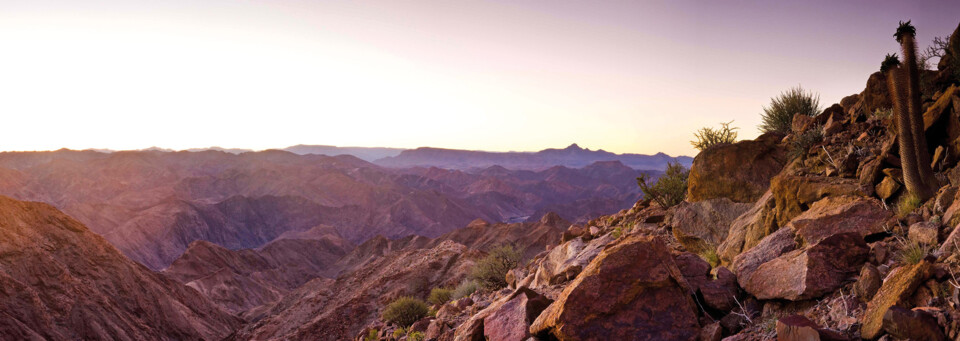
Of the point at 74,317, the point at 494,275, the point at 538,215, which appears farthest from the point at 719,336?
the point at 538,215

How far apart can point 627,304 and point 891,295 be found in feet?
6.57

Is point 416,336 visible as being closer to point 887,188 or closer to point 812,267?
point 812,267

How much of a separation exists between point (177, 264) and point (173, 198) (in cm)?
5307

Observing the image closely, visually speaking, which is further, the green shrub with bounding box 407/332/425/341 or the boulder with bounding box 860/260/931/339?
the green shrub with bounding box 407/332/425/341

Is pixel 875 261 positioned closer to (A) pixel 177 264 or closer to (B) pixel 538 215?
(A) pixel 177 264

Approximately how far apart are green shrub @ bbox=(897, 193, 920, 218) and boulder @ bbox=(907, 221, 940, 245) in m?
0.44

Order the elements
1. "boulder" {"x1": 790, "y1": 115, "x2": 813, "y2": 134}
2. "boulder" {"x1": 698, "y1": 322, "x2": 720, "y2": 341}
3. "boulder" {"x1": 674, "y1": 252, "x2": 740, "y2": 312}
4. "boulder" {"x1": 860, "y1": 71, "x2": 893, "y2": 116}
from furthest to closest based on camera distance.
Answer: "boulder" {"x1": 790, "y1": 115, "x2": 813, "y2": 134}
"boulder" {"x1": 860, "y1": 71, "x2": 893, "y2": 116}
"boulder" {"x1": 674, "y1": 252, "x2": 740, "y2": 312}
"boulder" {"x1": 698, "y1": 322, "x2": 720, "y2": 341}

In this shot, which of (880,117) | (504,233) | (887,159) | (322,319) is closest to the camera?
(887,159)

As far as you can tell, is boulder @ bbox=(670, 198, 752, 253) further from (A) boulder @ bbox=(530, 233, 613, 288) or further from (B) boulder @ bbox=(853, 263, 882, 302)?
(B) boulder @ bbox=(853, 263, 882, 302)

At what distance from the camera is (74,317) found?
27.8m

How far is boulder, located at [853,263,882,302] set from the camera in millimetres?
3734

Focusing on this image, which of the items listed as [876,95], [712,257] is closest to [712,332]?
[712,257]

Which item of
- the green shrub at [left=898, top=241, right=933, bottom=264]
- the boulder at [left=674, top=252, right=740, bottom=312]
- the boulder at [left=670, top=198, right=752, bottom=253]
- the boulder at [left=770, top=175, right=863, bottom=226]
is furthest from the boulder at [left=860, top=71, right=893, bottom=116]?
the boulder at [left=674, top=252, right=740, bottom=312]

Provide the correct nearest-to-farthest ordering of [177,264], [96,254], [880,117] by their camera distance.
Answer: [880,117]
[96,254]
[177,264]
